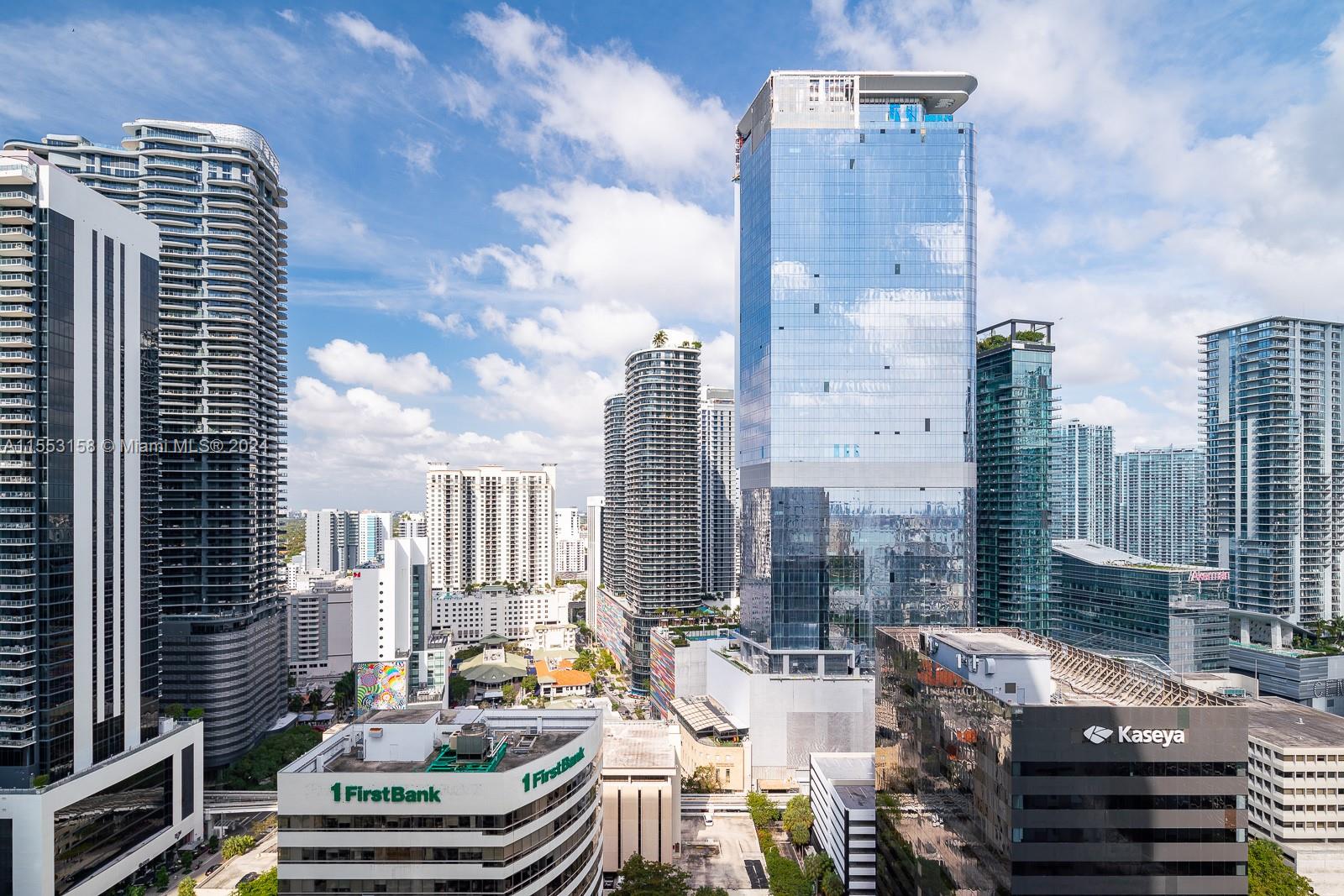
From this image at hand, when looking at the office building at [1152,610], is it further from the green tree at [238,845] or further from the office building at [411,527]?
the office building at [411,527]

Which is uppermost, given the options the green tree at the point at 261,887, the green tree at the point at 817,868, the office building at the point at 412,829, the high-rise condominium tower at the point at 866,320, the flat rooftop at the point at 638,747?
the high-rise condominium tower at the point at 866,320

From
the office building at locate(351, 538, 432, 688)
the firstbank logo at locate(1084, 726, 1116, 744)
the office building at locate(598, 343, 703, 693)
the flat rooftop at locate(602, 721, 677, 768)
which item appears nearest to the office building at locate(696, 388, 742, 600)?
the office building at locate(598, 343, 703, 693)

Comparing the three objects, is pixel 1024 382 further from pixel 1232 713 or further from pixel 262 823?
pixel 262 823

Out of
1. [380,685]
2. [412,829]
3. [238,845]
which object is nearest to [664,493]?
[380,685]

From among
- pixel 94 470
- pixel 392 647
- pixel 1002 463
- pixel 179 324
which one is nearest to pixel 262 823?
pixel 392 647

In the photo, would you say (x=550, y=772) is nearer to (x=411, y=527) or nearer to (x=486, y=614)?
(x=411, y=527)

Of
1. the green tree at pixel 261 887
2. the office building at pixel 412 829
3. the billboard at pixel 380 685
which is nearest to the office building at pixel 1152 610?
the office building at pixel 412 829
